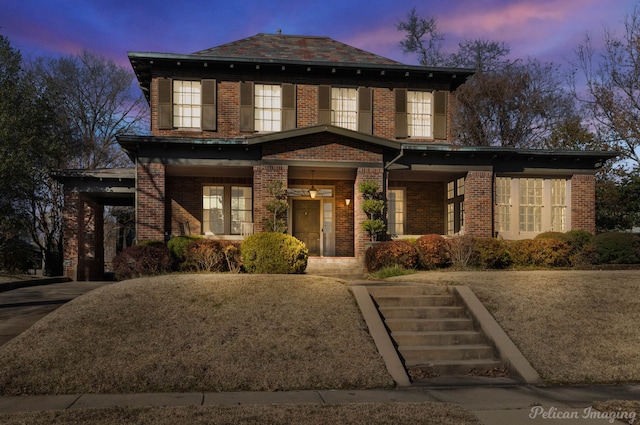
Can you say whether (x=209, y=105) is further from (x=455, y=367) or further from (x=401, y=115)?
(x=455, y=367)

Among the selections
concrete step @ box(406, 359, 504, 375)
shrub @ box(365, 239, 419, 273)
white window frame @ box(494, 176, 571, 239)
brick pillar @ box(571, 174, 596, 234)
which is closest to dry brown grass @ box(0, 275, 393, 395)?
concrete step @ box(406, 359, 504, 375)

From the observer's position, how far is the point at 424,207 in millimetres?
21438

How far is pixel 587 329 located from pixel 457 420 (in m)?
4.92

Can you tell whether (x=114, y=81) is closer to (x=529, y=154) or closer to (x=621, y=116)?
(x=529, y=154)

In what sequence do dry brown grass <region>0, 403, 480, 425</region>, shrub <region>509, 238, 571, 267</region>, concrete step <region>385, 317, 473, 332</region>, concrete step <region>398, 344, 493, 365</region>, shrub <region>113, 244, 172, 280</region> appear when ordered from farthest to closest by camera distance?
shrub <region>509, 238, 571, 267</region> < shrub <region>113, 244, 172, 280</region> < concrete step <region>385, 317, 473, 332</region> < concrete step <region>398, 344, 493, 365</region> < dry brown grass <region>0, 403, 480, 425</region>

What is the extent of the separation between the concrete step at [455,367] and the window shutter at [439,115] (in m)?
13.3

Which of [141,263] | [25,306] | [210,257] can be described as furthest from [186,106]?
[25,306]

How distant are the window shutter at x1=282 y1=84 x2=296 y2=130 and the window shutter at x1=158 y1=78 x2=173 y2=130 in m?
4.13

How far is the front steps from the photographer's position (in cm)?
830

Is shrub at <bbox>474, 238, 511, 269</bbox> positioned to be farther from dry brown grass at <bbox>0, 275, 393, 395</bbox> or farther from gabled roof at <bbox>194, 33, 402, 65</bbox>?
gabled roof at <bbox>194, 33, 402, 65</bbox>

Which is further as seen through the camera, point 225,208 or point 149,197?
point 225,208

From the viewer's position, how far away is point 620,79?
27828mm

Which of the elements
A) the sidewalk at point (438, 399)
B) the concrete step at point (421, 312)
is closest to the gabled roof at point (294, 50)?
the concrete step at point (421, 312)

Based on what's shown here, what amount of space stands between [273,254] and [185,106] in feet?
27.9
